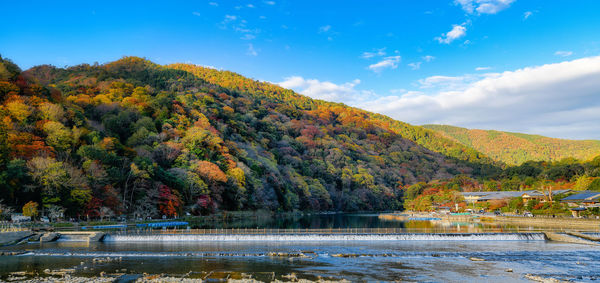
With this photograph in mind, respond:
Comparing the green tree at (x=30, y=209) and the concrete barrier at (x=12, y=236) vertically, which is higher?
the green tree at (x=30, y=209)

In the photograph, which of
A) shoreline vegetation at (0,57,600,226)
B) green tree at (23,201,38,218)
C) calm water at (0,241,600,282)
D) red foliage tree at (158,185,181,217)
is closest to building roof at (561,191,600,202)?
shoreline vegetation at (0,57,600,226)

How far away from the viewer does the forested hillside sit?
44.0 metres

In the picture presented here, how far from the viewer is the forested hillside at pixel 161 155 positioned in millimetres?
44000

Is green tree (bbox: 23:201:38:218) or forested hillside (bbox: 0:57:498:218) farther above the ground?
forested hillside (bbox: 0:57:498:218)

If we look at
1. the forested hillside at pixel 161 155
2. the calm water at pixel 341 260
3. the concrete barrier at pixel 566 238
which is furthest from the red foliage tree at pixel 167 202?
the concrete barrier at pixel 566 238

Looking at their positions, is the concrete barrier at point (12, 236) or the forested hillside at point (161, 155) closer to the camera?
the concrete barrier at point (12, 236)

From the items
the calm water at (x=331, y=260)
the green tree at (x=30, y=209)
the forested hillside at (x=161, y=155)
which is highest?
the forested hillside at (x=161, y=155)

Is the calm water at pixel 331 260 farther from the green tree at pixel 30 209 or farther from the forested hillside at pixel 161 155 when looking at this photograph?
the forested hillside at pixel 161 155

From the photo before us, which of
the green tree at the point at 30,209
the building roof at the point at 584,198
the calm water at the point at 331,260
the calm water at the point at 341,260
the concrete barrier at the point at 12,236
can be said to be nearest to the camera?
the calm water at the point at 331,260

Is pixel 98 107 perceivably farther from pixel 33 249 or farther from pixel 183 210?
pixel 33 249

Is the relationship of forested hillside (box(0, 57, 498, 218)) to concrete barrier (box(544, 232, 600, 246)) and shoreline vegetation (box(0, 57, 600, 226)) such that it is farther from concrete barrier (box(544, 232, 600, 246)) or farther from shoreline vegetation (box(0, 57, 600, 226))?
concrete barrier (box(544, 232, 600, 246))

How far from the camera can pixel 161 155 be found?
2566 inches

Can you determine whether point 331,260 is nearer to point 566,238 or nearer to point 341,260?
point 341,260

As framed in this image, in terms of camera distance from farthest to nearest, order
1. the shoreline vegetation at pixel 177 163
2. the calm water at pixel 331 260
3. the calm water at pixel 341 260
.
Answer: the shoreline vegetation at pixel 177 163, the calm water at pixel 341 260, the calm water at pixel 331 260
